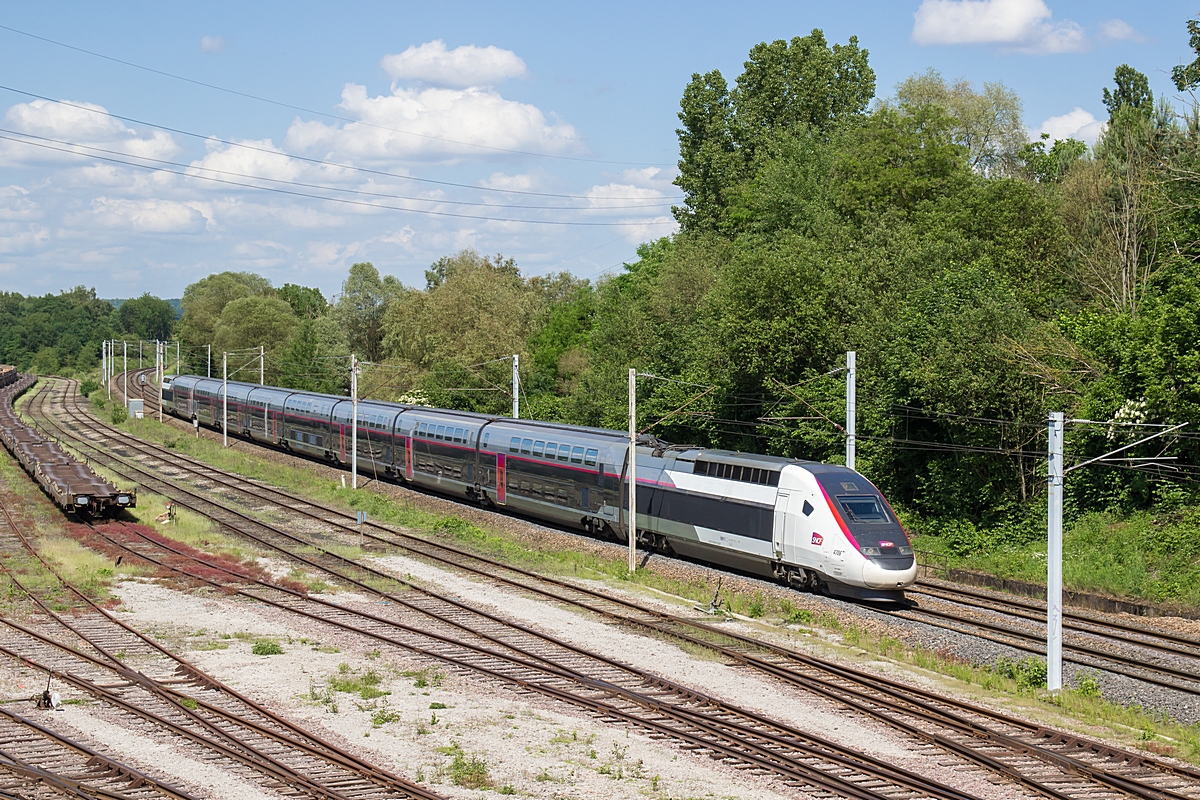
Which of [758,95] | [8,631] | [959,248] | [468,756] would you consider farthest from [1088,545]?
[758,95]

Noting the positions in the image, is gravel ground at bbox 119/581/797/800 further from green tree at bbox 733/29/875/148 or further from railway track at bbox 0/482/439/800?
green tree at bbox 733/29/875/148

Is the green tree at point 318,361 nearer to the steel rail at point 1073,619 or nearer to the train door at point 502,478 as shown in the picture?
the train door at point 502,478

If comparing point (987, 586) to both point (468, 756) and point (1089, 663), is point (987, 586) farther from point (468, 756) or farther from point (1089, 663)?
point (468, 756)

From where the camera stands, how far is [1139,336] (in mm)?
34000

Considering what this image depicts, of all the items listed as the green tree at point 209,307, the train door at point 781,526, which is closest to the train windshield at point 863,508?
the train door at point 781,526

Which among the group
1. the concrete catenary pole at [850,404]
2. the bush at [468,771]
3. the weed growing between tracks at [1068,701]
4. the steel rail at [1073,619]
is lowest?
the steel rail at [1073,619]

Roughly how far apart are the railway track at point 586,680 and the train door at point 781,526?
7.94 metres

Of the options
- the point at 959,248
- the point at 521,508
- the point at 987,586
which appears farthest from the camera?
the point at 959,248

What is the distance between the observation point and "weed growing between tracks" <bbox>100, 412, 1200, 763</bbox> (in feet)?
59.7

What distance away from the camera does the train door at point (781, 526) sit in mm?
28594

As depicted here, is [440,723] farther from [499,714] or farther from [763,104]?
[763,104]

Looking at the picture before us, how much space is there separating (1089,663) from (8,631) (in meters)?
23.9

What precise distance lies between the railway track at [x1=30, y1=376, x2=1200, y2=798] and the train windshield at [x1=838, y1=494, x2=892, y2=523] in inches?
204

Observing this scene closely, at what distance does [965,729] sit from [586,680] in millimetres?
6936
